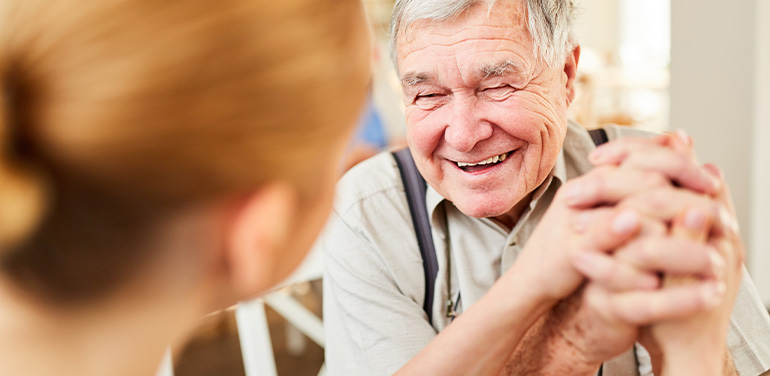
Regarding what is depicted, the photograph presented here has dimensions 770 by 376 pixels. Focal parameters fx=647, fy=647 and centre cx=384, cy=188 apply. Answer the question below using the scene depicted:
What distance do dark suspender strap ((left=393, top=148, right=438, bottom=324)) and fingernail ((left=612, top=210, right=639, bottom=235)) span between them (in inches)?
22.3

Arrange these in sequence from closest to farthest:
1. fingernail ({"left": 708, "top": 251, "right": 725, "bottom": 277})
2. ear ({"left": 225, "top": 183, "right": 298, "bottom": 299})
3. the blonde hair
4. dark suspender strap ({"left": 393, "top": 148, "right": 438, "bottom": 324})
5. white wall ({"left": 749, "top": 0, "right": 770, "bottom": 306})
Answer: the blonde hair
ear ({"left": 225, "top": 183, "right": 298, "bottom": 299})
fingernail ({"left": 708, "top": 251, "right": 725, "bottom": 277})
dark suspender strap ({"left": 393, "top": 148, "right": 438, "bottom": 324})
white wall ({"left": 749, "top": 0, "right": 770, "bottom": 306})

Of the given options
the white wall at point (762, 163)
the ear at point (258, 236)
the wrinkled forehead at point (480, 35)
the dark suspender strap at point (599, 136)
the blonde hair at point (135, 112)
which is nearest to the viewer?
the blonde hair at point (135, 112)

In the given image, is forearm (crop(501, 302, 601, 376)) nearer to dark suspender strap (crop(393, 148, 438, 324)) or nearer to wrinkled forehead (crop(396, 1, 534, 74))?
dark suspender strap (crop(393, 148, 438, 324))

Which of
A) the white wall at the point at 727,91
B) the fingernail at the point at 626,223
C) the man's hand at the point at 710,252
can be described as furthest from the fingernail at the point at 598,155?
the white wall at the point at 727,91

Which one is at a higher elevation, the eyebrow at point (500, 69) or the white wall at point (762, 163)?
the eyebrow at point (500, 69)

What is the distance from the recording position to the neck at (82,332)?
22.6 inches

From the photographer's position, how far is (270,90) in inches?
22.2

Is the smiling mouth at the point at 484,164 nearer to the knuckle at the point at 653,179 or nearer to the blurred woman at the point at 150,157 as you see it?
the knuckle at the point at 653,179

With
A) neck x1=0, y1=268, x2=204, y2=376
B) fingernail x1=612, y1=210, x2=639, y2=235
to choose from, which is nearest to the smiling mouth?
fingernail x1=612, y1=210, x2=639, y2=235

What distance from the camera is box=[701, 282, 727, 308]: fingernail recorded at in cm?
80

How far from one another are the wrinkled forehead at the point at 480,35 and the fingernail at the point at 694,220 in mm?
498

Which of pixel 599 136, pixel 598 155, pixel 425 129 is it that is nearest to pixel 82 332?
pixel 598 155

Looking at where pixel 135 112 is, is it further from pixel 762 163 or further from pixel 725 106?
pixel 762 163

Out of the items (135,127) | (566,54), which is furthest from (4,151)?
(566,54)
